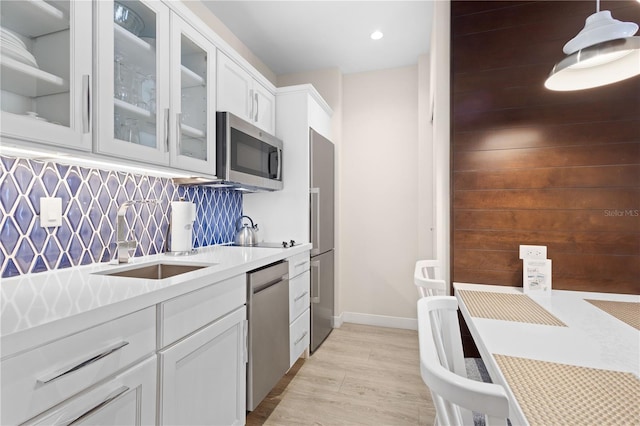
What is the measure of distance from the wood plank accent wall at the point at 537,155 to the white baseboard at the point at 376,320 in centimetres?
160

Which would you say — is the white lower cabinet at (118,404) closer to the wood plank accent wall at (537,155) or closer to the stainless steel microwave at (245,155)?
the stainless steel microwave at (245,155)

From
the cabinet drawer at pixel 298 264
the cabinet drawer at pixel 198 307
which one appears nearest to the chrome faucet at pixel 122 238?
the cabinet drawer at pixel 198 307

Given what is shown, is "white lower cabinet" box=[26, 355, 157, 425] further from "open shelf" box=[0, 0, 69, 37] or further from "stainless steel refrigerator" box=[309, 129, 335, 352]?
"stainless steel refrigerator" box=[309, 129, 335, 352]

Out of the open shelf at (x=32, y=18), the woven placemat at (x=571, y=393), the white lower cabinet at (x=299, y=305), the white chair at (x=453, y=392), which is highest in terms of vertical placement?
the open shelf at (x=32, y=18)

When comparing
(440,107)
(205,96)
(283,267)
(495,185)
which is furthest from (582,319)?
(205,96)

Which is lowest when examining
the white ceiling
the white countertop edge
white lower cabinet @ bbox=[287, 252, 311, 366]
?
white lower cabinet @ bbox=[287, 252, 311, 366]

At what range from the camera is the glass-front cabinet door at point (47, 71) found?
99 cm

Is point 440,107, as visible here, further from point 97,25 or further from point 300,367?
point 300,367

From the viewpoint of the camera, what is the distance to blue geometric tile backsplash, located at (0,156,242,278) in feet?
3.90

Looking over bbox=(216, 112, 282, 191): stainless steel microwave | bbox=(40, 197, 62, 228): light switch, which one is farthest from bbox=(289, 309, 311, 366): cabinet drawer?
bbox=(40, 197, 62, 228): light switch

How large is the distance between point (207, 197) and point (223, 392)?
4.54 feet

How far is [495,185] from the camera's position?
69.3 inches

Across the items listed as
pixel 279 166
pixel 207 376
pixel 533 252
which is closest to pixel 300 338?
pixel 207 376

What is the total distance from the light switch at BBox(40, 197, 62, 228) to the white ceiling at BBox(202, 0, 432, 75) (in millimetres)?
1815
